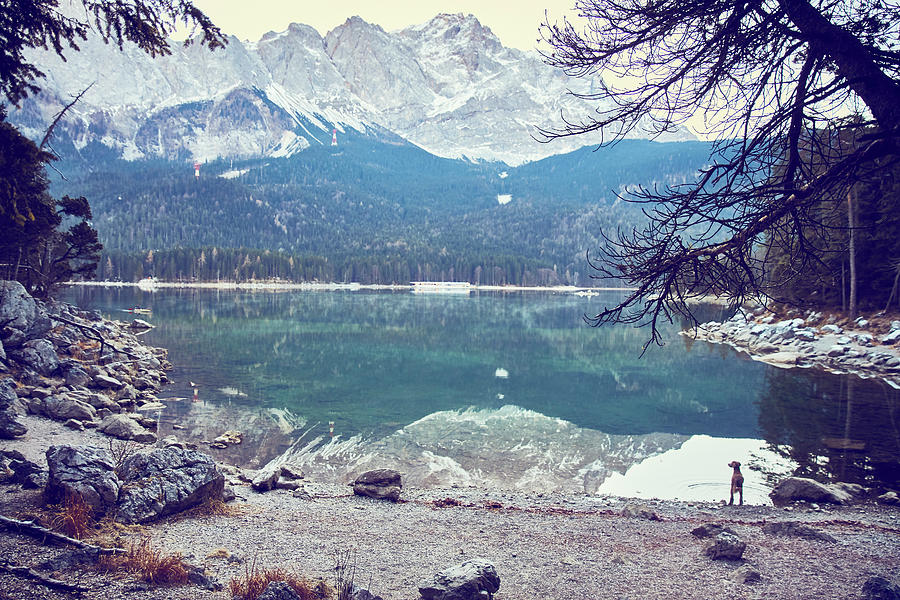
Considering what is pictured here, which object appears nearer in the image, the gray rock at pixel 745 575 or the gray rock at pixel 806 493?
the gray rock at pixel 745 575

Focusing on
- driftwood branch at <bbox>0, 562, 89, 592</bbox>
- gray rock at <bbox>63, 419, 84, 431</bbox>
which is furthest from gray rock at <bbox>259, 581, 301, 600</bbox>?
gray rock at <bbox>63, 419, 84, 431</bbox>

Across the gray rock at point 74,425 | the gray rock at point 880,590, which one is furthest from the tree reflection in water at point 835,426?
the gray rock at point 74,425

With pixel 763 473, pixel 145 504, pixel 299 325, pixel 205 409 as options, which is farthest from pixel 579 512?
pixel 299 325

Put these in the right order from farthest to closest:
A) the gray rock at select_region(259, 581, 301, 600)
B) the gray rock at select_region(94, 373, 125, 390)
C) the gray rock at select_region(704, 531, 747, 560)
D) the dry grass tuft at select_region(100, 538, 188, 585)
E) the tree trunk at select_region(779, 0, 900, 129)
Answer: the gray rock at select_region(94, 373, 125, 390), the gray rock at select_region(704, 531, 747, 560), the dry grass tuft at select_region(100, 538, 188, 585), the gray rock at select_region(259, 581, 301, 600), the tree trunk at select_region(779, 0, 900, 129)

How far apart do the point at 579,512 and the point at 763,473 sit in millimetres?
6628

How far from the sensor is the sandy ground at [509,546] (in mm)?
6559

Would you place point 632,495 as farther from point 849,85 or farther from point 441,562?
point 849,85

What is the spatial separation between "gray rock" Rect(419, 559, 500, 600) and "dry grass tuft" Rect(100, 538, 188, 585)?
2.63 metres

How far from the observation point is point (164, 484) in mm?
8344

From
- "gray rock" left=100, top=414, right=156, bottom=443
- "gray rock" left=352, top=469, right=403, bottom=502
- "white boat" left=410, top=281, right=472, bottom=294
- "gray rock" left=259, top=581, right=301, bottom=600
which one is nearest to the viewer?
"gray rock" left=259, top=581, right=301, bottom=600

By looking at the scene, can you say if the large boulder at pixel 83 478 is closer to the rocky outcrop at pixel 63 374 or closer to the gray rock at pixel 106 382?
the rocky outcrop at pixel 63 374

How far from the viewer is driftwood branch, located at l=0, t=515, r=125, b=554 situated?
620cm

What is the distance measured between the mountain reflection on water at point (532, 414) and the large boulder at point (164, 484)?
5.12m

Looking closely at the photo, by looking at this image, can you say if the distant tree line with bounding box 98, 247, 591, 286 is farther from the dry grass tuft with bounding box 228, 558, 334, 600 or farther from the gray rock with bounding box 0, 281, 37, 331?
the dry grass tuft with bounding box 228, 558, 334, 600
